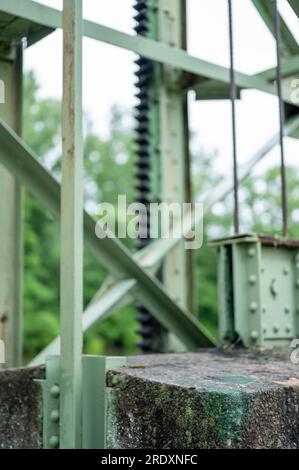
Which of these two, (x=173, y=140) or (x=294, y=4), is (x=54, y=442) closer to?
(x=294, y=4)

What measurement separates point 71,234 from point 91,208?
2431 centimetres

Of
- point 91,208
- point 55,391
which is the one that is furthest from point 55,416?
point 91,208

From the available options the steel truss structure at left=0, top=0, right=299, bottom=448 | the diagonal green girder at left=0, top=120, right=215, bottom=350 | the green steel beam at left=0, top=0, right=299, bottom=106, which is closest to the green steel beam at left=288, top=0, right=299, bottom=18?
the steel truss structure at left=0, top=0, right=299, bottom=448

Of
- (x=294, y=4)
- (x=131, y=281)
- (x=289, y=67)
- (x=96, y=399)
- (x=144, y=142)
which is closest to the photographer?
(x=96, y=399)

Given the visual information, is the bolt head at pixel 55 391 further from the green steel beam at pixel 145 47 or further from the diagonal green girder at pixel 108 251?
the green steel beam at pixel 145 47

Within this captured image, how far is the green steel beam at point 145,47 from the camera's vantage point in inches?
135

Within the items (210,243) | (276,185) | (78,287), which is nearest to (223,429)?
(78,287)

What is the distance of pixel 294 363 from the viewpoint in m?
2.83

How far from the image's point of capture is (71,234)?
260 centimetres

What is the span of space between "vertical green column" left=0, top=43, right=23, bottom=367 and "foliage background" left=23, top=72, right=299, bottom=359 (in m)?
18.1

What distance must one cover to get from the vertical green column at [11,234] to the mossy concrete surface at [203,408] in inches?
56.8

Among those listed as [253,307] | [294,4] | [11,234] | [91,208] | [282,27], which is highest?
[91,208]

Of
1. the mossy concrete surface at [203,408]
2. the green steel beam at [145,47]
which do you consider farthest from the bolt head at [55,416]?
the green steel beam at [145,47]
